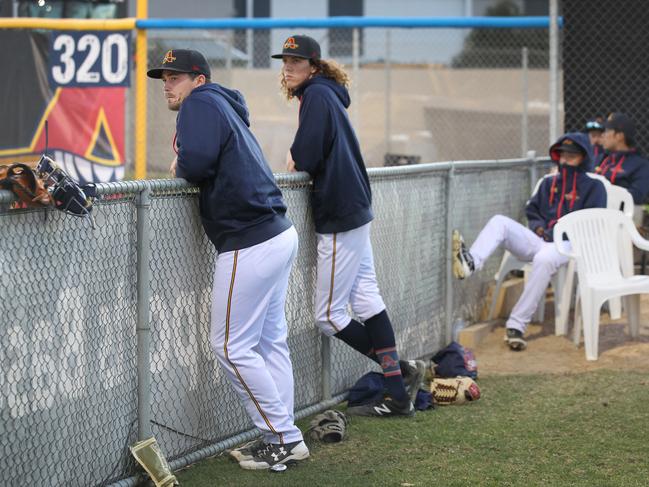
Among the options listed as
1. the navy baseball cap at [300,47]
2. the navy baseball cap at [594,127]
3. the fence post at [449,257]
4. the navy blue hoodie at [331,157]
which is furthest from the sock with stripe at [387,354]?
the navy baseball cap at [594,127]

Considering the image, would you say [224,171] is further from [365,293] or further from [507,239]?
[507,239]

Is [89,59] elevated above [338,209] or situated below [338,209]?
above

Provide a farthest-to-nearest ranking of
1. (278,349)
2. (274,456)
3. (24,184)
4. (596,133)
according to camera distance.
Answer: (596,133)
(278,349)
(274,456)
(24,184)

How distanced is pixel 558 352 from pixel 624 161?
2.55m

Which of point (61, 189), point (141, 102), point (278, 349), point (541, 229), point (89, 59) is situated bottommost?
point (278, 349)

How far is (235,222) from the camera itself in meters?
4.79

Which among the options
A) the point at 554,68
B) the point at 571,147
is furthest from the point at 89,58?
the point at 571,147

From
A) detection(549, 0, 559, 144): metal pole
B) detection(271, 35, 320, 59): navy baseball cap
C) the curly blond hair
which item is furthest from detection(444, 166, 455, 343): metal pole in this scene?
detection(549, 0, 559, 144): metal pole

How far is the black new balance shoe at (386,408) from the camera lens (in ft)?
19.7

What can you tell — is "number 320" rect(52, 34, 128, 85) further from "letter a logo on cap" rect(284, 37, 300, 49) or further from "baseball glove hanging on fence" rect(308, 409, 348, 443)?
"baseball glove hanging on fence" rect(308, 409, 348, 443)

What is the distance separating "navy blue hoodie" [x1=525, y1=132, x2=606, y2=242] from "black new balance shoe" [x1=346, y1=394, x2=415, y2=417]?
287 centimetres

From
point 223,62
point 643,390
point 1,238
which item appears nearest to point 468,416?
point 643,390

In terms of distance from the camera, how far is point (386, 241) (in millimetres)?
6957

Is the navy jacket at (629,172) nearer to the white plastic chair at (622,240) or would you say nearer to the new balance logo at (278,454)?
the white plastic chair at (622,240)
